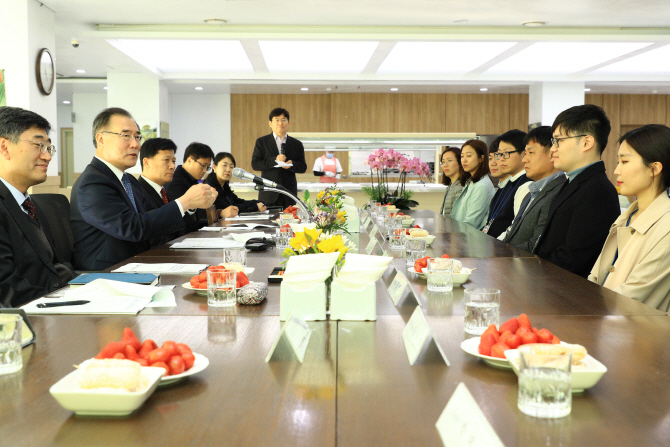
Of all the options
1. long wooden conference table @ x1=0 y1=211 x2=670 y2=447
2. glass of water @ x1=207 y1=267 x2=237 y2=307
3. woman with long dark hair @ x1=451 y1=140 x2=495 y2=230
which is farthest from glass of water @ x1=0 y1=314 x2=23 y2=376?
woman with long dark hair @ x1=451 y1=140 x2=495 y2=230

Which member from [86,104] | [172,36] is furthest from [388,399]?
[86,104]

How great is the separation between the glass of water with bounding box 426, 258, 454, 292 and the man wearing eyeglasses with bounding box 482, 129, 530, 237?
7.22 ft

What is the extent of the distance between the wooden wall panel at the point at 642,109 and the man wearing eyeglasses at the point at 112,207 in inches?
411

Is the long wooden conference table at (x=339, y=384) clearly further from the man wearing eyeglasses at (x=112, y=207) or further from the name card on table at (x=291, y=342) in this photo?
the man wearing eyeglasses at (x=112, y=207)

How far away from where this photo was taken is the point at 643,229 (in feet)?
6.22

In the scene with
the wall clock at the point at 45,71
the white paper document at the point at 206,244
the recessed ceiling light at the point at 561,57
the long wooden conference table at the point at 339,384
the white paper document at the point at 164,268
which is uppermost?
the recessed ceiling light at the point at 561,57

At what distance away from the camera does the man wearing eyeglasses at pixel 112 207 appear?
8.34 ft

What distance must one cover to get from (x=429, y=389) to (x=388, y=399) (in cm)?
8

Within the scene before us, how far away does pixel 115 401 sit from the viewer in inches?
30.2

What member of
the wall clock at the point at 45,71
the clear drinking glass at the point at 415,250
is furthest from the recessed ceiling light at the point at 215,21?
the clear drinking glass at the point at 415,250

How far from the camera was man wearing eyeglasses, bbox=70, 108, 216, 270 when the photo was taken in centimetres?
254

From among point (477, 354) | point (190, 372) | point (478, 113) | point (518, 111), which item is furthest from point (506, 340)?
point (518, 111)

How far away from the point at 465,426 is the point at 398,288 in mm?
865

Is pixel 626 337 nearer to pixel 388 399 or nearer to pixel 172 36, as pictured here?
pixel 388 399
